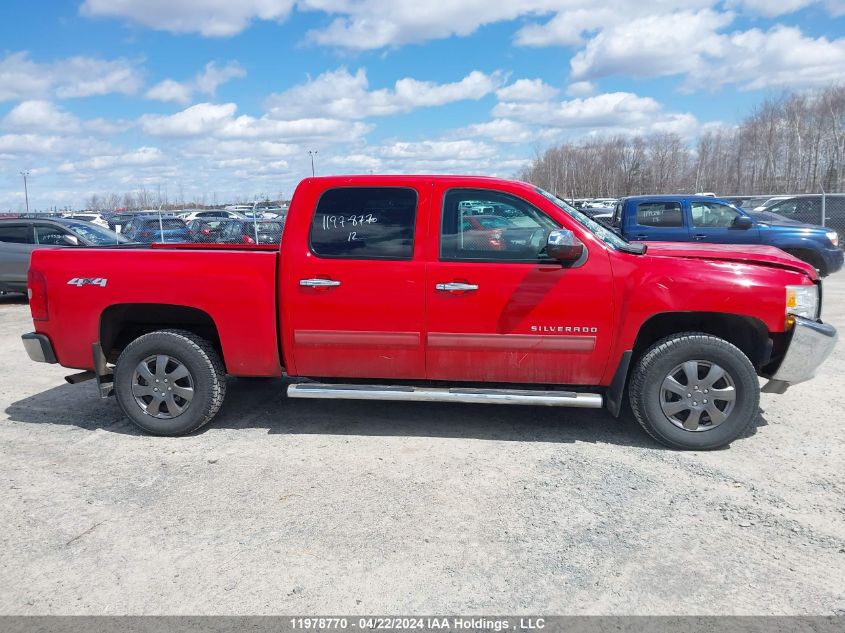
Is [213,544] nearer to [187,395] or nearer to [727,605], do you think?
[187,395]

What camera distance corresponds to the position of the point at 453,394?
468 cm

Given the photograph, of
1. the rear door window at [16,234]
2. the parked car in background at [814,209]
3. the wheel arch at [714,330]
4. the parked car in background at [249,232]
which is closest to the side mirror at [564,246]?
the wheel arch at [714,330]

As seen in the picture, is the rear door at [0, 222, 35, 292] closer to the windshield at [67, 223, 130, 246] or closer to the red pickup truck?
the windshield at [67, 223, 130, 246]

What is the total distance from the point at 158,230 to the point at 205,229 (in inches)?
50.8

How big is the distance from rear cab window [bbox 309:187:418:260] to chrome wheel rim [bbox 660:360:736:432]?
2.00m

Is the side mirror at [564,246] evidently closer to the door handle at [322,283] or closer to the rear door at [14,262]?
the door handle at [322,283]

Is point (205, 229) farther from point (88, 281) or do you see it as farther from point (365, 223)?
point (365, 223)

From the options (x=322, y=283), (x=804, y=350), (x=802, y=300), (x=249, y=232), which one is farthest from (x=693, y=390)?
(x=249, y=232)

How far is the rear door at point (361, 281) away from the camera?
4.69 m

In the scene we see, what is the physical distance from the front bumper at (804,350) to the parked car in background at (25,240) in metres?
11.8

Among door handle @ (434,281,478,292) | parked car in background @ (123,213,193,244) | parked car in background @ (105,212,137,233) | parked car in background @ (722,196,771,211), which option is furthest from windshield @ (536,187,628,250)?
parked car in background @ (722,196,771,211)

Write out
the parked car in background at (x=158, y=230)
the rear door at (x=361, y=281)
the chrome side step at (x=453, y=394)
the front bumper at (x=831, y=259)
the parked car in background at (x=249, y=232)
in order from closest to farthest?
the chrome side step at (x=453, y=394) < the rear door at (x=361, y=281) < the front bumper at (x=831, y=259) < the parked car in background at (x=249, y=232) < the parked car in background at (x=158, y=230)

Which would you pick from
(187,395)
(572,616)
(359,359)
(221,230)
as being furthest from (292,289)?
(221,230)

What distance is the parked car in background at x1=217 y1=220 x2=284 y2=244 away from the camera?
1758 centimetres
